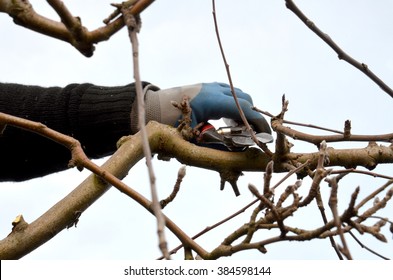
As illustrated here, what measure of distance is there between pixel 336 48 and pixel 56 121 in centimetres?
106

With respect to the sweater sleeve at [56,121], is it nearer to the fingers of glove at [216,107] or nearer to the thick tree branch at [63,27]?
the fingers of glove at [216,107]

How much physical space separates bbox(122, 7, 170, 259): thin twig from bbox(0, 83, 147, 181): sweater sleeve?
1151mm

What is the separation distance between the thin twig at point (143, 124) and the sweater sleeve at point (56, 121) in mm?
1151

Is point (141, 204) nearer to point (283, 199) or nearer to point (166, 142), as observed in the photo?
point (283, 199)

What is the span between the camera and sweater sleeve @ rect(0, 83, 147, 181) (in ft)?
6.67

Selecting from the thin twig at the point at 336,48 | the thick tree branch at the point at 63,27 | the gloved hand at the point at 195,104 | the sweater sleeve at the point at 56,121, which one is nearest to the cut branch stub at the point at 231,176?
the gloved hand at the point at 195,104

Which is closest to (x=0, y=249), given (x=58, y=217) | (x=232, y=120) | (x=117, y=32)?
(x=58, y=217)

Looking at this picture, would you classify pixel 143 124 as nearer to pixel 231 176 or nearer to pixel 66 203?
pixel 66 203

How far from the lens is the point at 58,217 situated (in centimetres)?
152

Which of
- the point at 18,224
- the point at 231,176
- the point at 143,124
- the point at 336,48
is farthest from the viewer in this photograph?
the point at 231,176

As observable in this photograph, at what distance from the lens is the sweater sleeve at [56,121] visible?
2.03 metres

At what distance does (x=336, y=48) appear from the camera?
134 centimetres

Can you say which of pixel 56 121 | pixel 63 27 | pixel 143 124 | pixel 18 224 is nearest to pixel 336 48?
pixel 63 27

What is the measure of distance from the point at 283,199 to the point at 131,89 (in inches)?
41.1
